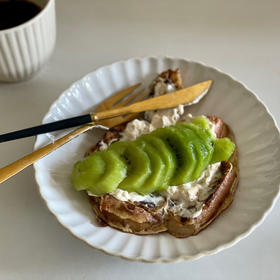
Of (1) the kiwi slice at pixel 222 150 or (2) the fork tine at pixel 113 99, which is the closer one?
(1) the kiwi slice at pixel 222 150

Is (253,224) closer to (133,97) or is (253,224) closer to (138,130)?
(138,130)

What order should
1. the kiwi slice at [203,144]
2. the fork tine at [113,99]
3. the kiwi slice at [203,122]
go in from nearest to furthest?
1. the kiwi slice at [203,144]
2. the kiwi slice at [203,122]
3. the fork tine at [113,99]

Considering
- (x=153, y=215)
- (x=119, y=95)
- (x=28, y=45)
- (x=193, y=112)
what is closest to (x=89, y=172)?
(x=153, y=215)

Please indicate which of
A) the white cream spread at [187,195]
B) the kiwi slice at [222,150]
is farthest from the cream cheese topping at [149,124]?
the kiwi slice at [222,150]

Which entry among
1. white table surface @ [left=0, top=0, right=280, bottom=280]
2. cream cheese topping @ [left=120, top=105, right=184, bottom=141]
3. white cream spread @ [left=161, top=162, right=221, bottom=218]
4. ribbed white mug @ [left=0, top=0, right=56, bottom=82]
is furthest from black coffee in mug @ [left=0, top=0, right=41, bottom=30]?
white cream spread @ [left=161, top=162, right=221, bottom=218]

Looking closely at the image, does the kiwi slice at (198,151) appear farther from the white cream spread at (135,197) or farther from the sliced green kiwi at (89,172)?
the sliced green kiwi at (89,172)

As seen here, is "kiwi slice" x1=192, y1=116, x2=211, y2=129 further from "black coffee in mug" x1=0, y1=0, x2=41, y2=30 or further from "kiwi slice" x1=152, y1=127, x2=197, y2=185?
"black coffee in mug" x1=0, y1=0, x2=41, y2=30
